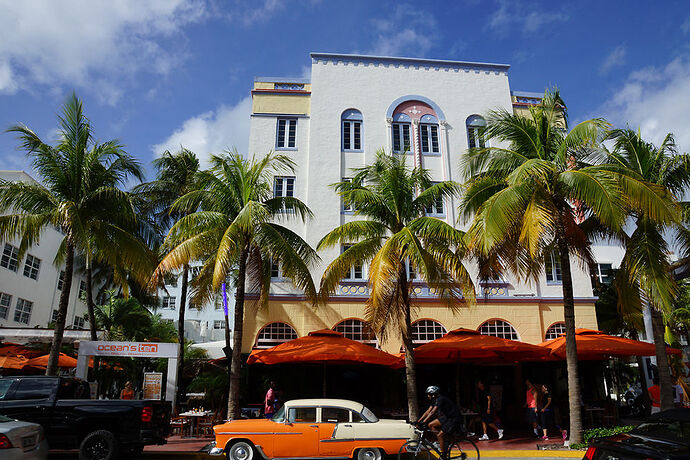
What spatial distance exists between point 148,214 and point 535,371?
18.0 metres

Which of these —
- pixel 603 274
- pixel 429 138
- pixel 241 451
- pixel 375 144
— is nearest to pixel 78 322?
pixel 375 144

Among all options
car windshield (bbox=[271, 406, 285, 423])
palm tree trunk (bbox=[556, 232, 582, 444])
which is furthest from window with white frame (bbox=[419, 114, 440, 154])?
car windshield (bbox=[271, 406, 285, 423])

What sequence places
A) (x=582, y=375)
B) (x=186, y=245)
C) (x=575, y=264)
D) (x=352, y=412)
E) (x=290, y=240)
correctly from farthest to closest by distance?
(x=575, y=264)
(x=582, y=375)
(x=290, y=240)
(x=186, y=245)
(x=352, y=412)

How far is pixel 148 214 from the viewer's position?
74.9 feet

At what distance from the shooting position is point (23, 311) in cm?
2920

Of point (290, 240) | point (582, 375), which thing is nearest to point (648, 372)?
point (582, 375)

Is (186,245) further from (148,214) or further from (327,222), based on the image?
(148,214)

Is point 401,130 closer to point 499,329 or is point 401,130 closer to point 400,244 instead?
point 499,329

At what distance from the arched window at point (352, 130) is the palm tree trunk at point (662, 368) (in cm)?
1333

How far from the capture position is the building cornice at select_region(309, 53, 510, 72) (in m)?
24.2

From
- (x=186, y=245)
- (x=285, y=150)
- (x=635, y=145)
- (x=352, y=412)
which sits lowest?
(x=352, y=412)

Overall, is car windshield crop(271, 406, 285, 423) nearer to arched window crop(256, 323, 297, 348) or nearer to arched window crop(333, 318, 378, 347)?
arched window crop(256, 323, 297, 348)

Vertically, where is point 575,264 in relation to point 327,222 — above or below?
below

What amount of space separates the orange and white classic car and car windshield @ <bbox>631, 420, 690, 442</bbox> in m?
4.32
